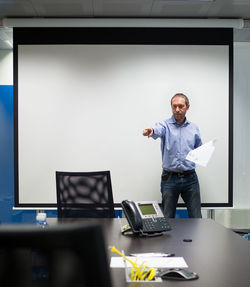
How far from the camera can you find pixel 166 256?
189cm

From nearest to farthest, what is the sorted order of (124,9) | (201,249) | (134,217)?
1. (201,249)
2. (134,217)
3. (124,9)

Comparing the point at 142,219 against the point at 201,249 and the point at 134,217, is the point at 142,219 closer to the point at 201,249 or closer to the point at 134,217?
the point at 134,217

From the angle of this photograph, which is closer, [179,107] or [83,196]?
[83,196]

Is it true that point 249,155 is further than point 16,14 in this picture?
Yes

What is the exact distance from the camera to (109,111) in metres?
4.84

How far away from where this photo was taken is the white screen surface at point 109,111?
482 centimetres

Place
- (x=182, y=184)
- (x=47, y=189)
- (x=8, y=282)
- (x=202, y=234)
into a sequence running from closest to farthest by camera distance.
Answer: (x=8, y=282)
(x=202, y=234)
(x=182, y=184)
(x=47, y=189)

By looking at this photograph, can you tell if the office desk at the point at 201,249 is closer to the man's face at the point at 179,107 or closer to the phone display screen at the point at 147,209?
the phone display screen at the point at 147,209

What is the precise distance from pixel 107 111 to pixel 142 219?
2.60 m

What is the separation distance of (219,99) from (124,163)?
1.36 meters

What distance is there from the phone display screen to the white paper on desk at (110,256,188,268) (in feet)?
2.01

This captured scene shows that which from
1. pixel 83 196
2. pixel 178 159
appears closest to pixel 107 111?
pixel 178 159

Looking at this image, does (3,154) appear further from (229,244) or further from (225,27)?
(229,244)

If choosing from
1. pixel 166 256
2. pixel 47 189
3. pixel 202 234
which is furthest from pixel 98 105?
pixel 166 256
